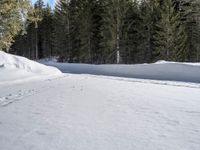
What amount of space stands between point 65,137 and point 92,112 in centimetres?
202

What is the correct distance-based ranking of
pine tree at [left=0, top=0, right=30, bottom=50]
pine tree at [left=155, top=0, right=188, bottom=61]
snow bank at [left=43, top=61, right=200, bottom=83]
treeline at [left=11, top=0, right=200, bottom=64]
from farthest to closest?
treeline at [left=11, top=0, right=200, bottom=64] → pine tree at [left=155, top=0, right=188, bottom=61] → pine tree at [left=0, top=0, right=30, bottom=50] → snow bank at [left=43, top=61, right=200, bottom=83]

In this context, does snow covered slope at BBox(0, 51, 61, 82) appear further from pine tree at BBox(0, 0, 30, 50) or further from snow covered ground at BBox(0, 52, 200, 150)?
pine tree at BBox(0, 0, 30, 50)

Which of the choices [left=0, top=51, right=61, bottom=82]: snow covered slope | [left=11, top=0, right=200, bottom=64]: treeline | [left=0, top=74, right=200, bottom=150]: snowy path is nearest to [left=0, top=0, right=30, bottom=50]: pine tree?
[left=0, top=51, right=61, bottom=82]: snow covered slope

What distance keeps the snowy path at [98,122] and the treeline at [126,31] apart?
1873 centimetres

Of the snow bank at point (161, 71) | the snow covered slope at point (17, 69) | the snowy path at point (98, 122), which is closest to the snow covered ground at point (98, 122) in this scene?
the snowy path at point (98, 122)

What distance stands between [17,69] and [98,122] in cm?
941

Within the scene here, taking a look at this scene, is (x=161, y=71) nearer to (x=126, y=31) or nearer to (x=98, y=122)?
(x=98, y=122)

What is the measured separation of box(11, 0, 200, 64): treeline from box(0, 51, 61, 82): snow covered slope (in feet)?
43.9

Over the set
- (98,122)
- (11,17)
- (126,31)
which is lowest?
(98,122)

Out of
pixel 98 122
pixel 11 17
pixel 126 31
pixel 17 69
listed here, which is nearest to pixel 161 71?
pixel 17 69

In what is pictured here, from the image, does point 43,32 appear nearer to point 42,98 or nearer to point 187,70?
point 187,70

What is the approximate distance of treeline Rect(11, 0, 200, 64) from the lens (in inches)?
1288

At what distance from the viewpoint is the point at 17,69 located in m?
14.7

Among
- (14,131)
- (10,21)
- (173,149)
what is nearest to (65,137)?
(14,131)
